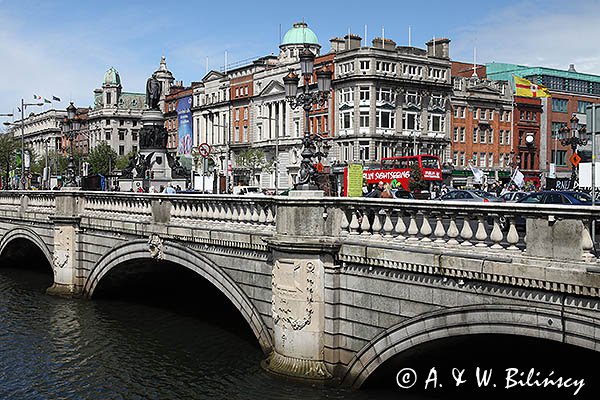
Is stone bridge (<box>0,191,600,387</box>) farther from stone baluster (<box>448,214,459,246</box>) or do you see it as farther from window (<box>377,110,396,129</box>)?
window (<box>377,110,396,129</box>)

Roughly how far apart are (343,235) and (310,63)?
4497 millimetres

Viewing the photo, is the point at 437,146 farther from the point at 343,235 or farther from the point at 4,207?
the point at 343,235

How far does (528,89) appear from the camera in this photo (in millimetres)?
86188

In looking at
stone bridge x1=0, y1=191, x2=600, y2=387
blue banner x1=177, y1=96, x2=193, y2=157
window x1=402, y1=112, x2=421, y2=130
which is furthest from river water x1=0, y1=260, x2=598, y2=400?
blue banner x1=177, y1=96, x2=193, y2=157

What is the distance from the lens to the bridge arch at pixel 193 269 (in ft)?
57.8

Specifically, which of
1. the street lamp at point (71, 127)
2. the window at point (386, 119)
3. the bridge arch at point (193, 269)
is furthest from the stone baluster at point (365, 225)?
the window at point (386, 119)

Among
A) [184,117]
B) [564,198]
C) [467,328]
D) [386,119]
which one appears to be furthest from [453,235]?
[184,117]

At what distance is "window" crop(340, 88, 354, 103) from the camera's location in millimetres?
70312

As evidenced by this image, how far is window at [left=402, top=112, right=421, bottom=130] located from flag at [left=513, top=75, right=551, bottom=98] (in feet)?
60.0

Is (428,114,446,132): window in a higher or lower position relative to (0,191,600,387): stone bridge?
higher

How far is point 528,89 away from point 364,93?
27601 mm

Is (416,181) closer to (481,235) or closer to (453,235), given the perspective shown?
(453,235)

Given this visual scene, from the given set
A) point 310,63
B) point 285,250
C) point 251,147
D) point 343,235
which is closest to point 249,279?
point 285,250

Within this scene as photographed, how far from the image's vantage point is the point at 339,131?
71625mm
